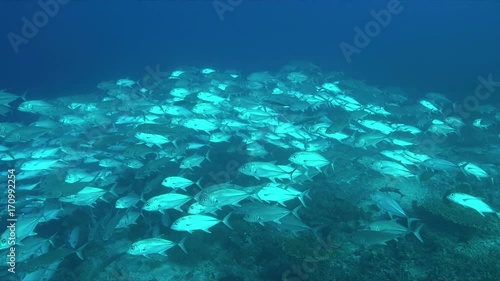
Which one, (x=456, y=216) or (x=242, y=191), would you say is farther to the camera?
(x=456, y=216)

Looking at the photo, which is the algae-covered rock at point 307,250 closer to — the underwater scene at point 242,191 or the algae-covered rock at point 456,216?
the underwater scene at point 242,191

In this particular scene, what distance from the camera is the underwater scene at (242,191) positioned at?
21.7ft

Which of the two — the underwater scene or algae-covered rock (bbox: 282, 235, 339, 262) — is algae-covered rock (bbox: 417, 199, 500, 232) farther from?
algae-covered rock (bbox: 282, 235, 339, 262)

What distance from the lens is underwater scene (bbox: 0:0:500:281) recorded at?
21.7 ft

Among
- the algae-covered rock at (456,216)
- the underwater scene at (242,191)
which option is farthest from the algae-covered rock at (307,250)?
the algae-covered rock at (456,216)

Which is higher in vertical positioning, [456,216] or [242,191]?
[242,191]

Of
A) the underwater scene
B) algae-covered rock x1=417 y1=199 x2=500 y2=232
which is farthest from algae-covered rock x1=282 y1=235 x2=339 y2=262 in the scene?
algae-covered rock x1=417 y1=199 x2=500 y2=232

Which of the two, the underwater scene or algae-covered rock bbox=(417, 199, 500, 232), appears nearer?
the underwater scene

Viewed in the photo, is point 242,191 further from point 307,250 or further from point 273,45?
point 273,45

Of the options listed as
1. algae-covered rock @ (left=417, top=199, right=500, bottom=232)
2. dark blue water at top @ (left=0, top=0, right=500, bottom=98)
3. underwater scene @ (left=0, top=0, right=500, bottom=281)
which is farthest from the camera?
dark blue water at top @ (left=0, top=0, right=500, bottom=98)

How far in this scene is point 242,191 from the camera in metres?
6.61

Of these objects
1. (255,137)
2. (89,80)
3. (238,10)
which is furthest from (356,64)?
(238,10)

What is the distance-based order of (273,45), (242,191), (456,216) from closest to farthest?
1. (242,191)
2. (456,216)
3. (273,45)

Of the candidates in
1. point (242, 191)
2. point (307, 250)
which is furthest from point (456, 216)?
point (242, 191)
